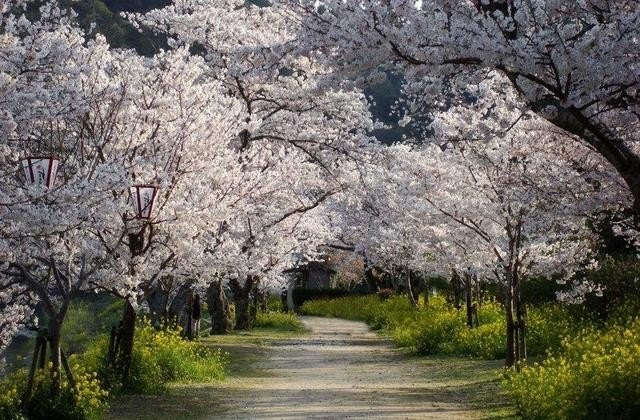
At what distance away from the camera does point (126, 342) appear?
43.1 ft

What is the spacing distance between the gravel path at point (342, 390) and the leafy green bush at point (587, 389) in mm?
1131

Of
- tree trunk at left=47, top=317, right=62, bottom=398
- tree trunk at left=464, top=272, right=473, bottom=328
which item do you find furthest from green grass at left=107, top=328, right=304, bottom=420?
tree trunk at left=464, top=272, right=473, bottom=328

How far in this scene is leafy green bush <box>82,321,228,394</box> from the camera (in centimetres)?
1296

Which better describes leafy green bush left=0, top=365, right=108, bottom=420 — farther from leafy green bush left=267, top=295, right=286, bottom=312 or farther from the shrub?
leafy green bush left=267, top=295, right=286, bottom=312

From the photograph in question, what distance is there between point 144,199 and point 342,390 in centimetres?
509

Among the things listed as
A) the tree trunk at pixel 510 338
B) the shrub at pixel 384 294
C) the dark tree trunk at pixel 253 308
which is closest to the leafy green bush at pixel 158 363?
the tree trunk at pixel 510 338

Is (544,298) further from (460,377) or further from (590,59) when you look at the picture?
(590,59)

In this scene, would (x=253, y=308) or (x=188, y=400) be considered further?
(x=253, y=308)

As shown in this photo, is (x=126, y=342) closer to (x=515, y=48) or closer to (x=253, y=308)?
(x=515, y=48)

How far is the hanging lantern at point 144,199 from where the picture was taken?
10523mm

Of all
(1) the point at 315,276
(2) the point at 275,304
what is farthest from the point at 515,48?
(1) the point at 315,276

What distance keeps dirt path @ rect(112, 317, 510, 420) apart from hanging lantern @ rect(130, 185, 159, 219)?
8.82 feet

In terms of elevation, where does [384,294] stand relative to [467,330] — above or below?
above

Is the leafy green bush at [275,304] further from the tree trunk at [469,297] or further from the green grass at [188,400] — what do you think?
the green grass at [188,400]
